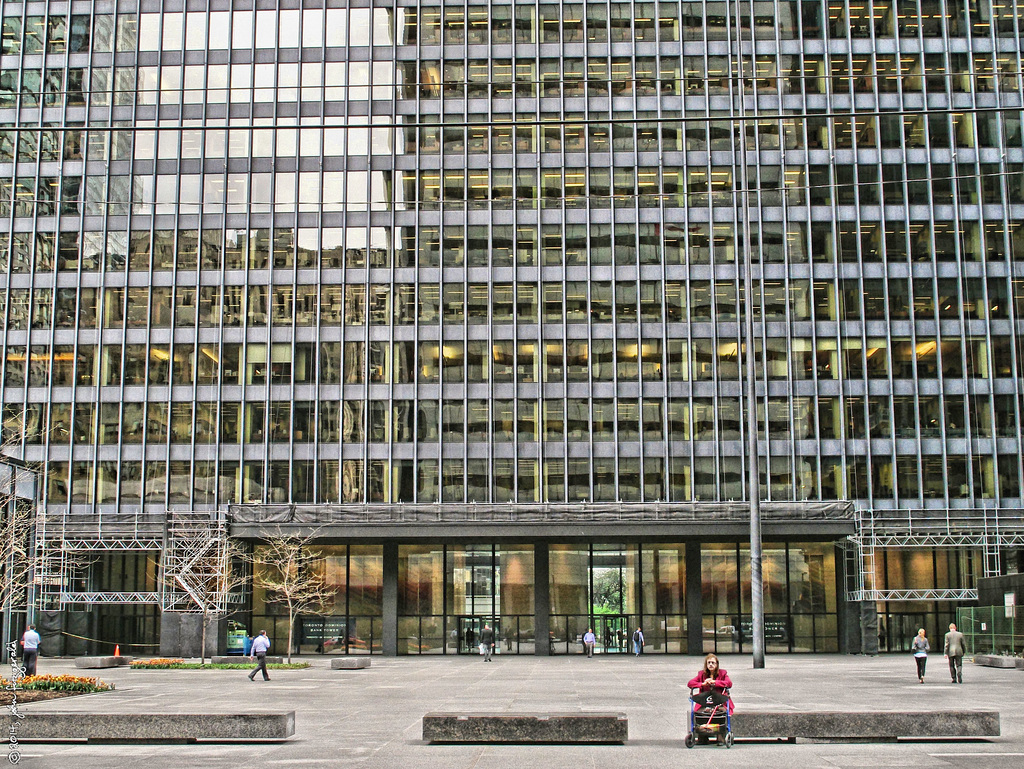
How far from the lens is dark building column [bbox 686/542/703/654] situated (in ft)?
179

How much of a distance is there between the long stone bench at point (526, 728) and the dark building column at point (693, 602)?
3852 cm

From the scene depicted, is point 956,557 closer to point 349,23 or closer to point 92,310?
point 349,23

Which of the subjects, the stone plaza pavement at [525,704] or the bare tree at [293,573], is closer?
the stone plaza pavement at [525,704]

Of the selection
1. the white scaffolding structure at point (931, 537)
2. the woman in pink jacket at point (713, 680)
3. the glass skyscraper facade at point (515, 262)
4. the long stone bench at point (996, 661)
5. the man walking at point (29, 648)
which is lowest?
the long stone bench at point (996, 661)

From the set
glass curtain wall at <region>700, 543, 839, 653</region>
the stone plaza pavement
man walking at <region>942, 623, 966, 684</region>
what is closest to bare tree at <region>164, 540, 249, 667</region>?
the stone plaza pavement

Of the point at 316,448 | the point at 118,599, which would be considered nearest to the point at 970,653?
the point at 316,448

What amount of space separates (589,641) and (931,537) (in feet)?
57.9

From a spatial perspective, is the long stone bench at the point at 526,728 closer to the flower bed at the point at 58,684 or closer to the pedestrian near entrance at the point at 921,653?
the flower bed at the point at 58,684

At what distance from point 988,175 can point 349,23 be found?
118ft

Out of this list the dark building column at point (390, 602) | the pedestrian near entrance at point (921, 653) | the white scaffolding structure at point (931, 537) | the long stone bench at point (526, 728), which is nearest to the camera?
the long stone bench at point (526, 728)

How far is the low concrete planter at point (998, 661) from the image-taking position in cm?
3706

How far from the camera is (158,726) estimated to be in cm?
1742

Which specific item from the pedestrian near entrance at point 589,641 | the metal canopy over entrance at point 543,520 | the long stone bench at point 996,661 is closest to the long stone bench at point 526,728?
the long stone bench at point 996,661

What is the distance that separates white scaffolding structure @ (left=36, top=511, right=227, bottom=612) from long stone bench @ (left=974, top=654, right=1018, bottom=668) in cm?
3219
